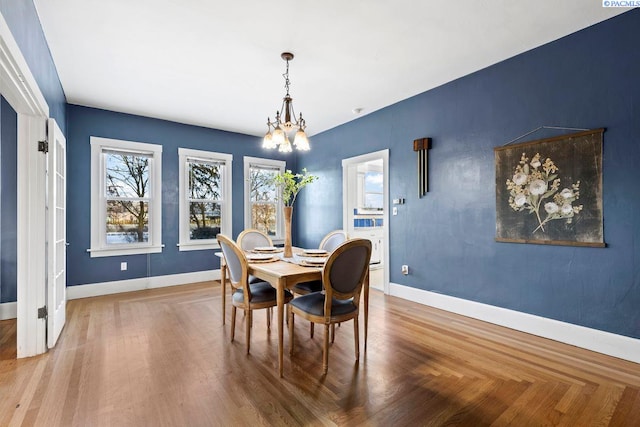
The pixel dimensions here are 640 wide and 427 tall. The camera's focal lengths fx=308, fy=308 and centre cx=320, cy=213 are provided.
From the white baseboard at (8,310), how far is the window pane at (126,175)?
5.62 feet

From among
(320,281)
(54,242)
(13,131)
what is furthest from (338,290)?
(13,131)

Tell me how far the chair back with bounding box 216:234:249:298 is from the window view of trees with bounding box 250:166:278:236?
10.5 feet

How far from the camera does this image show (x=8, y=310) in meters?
3.49

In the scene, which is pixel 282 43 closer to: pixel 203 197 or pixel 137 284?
pixel 203 197

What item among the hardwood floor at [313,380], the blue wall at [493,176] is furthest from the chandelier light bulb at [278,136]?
the blue wall at [493,176]

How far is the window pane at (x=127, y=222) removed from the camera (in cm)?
459

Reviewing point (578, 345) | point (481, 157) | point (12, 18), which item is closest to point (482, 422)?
point (578, 345)

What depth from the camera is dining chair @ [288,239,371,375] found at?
2.19 metres

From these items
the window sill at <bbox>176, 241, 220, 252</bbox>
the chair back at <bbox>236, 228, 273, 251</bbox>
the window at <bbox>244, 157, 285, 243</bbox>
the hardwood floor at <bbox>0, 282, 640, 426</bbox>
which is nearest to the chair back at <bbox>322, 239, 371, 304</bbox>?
the hardwood floor at <bbox>0, 282, 640, 426</bbox>

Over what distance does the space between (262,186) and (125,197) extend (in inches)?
89.3

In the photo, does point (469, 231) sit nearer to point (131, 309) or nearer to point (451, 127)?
point (451, 127)

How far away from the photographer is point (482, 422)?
67.7 inches

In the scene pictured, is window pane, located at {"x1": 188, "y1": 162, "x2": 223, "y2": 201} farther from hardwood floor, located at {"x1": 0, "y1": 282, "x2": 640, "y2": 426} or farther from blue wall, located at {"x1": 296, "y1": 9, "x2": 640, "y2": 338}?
blue wall, located at {"x1": 296, "y1": 9, "x2": 640, "y2": 338}

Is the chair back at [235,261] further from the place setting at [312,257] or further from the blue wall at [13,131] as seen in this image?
the blue wall at [13,131]
